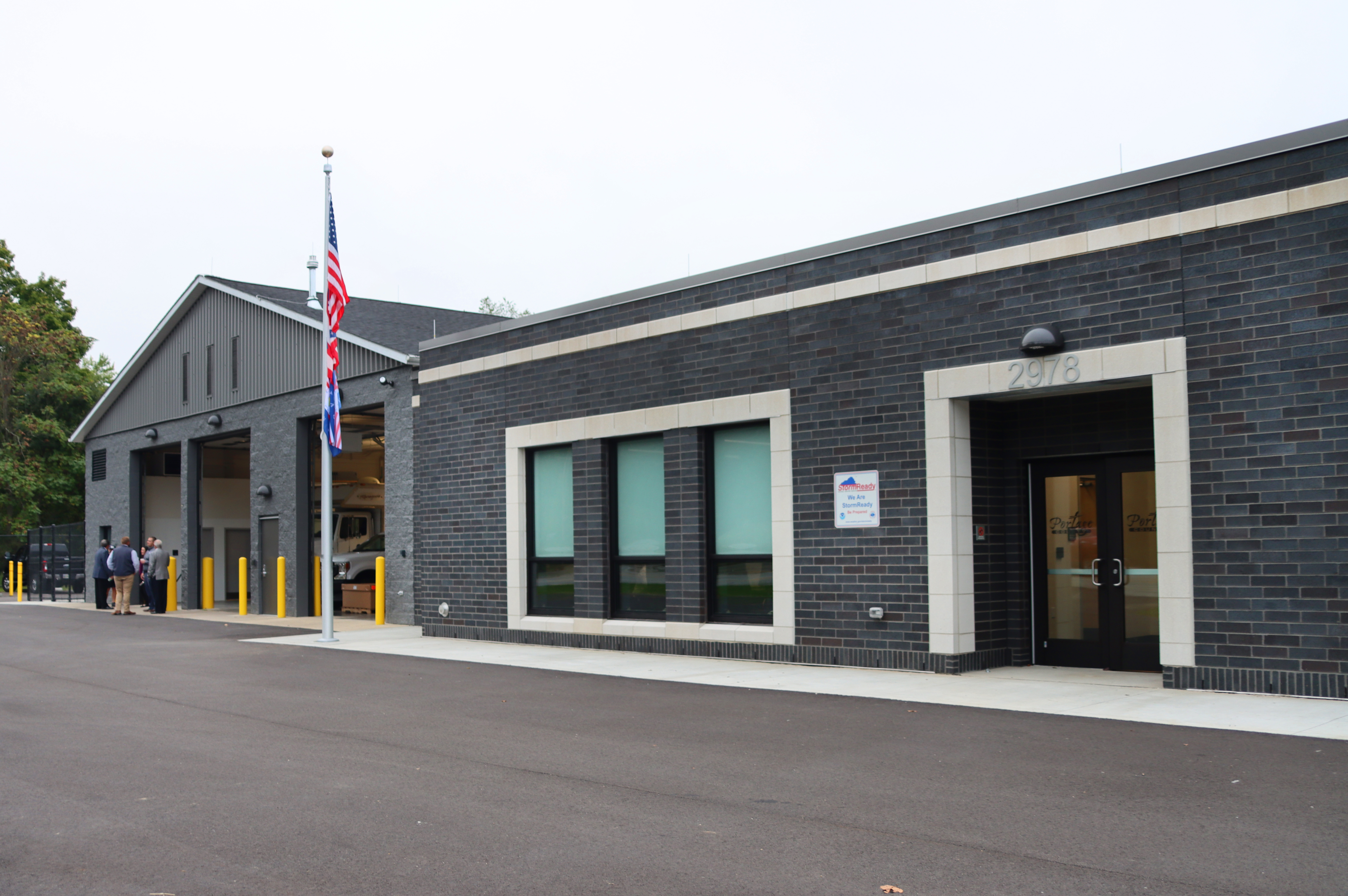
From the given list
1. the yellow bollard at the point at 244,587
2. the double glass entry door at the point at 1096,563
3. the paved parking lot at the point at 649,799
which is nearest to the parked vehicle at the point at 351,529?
the yellow bollard at the point at 244,587

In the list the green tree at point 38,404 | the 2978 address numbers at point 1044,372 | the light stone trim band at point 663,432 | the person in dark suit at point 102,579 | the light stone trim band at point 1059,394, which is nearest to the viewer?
the light stone trim band at point 1059,394

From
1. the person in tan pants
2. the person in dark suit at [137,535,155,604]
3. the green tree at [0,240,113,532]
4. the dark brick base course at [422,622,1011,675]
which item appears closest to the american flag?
the dark brick base course at [422,622,1011,675]

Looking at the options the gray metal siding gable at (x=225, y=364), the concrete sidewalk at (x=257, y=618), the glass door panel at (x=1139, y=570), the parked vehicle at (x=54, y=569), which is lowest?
the concrete sidewalk at (x=257, y=618)

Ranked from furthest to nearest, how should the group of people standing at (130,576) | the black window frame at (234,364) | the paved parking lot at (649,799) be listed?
the black window frame at (234,364)
the group of people standing at (130,576)
the paved parking lot at (649,799)

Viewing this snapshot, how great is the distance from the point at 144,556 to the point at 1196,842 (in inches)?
1160

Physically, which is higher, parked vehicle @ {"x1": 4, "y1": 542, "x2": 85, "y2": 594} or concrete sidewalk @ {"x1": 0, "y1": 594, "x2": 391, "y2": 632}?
parked vehicle @ {"x1": 4, "y1": 542, "x2": 85, "y2": 594}

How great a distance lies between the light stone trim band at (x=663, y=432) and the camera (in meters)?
14.2

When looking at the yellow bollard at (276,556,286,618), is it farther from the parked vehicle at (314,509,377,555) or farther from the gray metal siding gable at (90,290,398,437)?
the gray metal siding gable at (90,290,398,437)

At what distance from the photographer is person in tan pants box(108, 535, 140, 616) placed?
27.4 metres

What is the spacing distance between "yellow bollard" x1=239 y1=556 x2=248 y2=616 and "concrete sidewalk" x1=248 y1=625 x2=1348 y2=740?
1142 cm

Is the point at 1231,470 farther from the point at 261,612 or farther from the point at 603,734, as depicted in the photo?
the point at 261,612

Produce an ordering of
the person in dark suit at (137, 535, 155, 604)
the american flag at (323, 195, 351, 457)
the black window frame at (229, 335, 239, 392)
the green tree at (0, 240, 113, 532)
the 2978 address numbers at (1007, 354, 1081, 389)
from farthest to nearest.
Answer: the green tree at (0, 240, 113, 532) → the person in dark suit at (137, 535, 155, 604) → the black window frame at (229, 335, 239, 392) → the american flag at (323, 195, 351, 457) → the 2978 address numbers at (1007, 354, 1081, 389)

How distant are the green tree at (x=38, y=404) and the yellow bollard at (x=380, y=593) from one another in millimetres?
28711

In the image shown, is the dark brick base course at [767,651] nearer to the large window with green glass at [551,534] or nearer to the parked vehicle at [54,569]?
the large window with green glass at [551,534]
